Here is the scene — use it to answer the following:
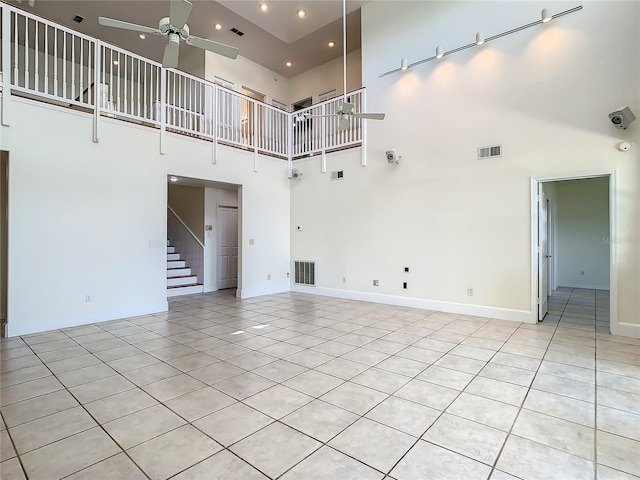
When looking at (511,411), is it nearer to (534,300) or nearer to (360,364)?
(360,364)

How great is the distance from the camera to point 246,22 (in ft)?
24.4

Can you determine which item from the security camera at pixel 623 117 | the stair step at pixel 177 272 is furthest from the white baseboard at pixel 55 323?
the security camera at pixel 623 117

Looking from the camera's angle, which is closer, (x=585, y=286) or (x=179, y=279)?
(x=179, y=279)

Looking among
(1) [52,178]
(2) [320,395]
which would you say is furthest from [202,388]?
(1) [52,178]

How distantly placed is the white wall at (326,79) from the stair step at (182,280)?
244 inches

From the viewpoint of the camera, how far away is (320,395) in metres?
2.68

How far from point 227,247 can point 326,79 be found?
557 cm

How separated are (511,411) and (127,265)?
552 cm

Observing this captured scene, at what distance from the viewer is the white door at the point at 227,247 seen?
329 inches

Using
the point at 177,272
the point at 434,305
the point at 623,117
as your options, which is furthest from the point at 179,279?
the point at 623,117

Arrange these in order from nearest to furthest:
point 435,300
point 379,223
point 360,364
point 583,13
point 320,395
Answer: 1. point 320,395
2. point 360,364
3. point 583,13
4. point 435,300
5. point 379,223

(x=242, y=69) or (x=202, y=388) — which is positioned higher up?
(x=242, y=69)

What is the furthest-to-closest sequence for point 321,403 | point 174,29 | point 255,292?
point 255,292, point 174,29, point 321,403

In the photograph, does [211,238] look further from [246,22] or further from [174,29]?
[174,29]
